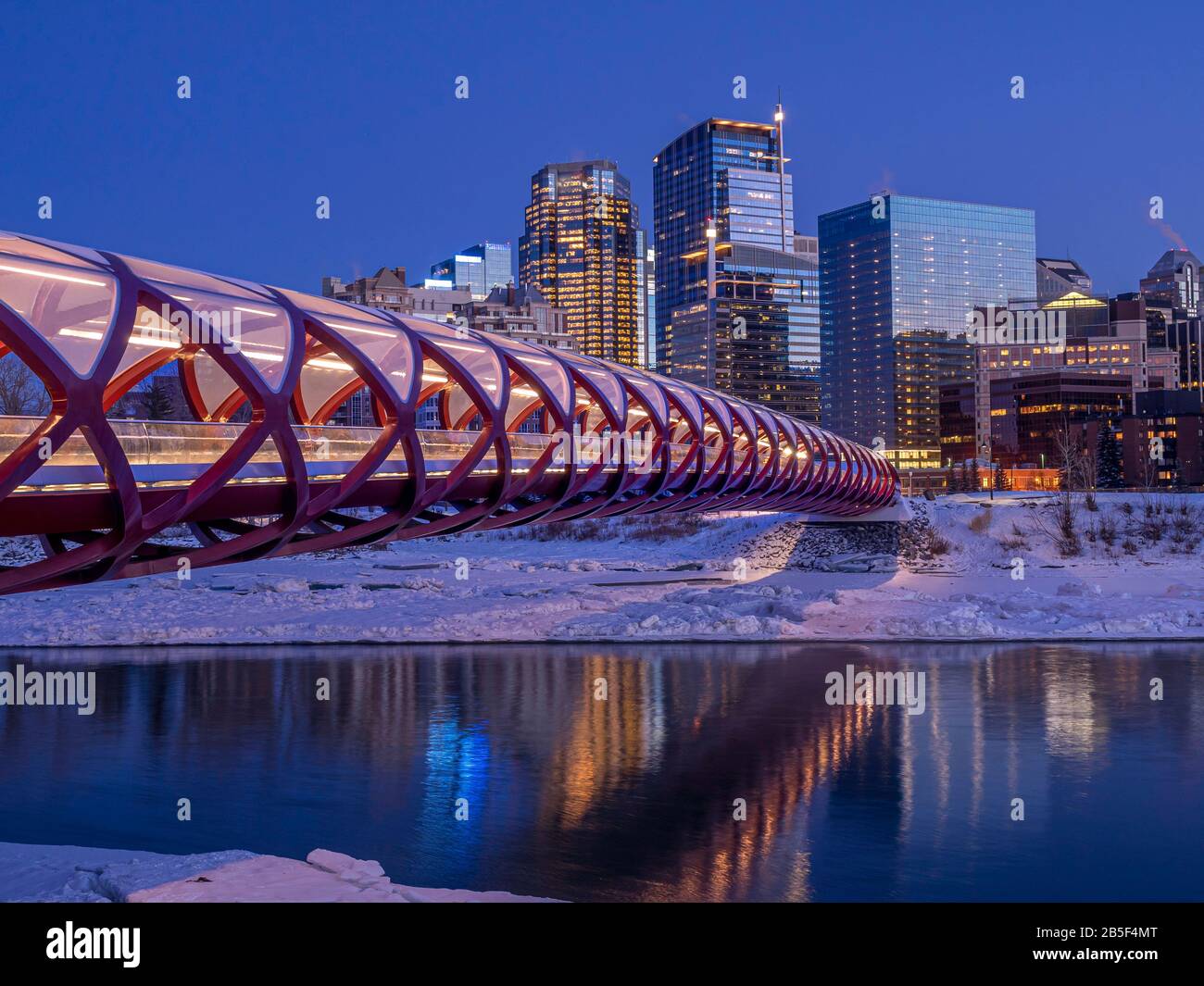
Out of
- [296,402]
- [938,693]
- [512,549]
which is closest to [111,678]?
[296,402]

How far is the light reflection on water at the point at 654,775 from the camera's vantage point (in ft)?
55.1

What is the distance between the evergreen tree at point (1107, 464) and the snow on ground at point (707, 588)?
6139cm

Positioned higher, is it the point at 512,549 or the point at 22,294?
the point at 22,294

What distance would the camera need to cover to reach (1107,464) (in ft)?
467

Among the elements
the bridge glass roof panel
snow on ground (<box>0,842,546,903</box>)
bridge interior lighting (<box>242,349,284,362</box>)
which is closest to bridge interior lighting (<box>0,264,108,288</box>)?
the bridge glass roof panel

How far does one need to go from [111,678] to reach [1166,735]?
2679 cm

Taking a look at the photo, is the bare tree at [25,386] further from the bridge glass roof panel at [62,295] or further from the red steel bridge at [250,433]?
the bridge glass roof panel at [62,295]

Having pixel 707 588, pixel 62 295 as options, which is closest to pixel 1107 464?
pixel 707 588

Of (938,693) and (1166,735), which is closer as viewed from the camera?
(1166,735)

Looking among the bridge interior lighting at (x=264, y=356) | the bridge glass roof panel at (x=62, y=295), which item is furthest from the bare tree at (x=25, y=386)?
the bridge glass roof panel at (x=62, y=295)

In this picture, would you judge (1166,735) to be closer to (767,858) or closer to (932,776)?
(932,776)

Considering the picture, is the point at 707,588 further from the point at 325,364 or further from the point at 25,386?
the point at 25,386
